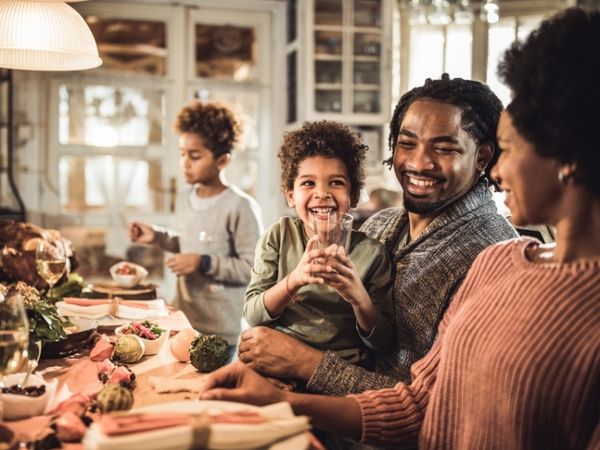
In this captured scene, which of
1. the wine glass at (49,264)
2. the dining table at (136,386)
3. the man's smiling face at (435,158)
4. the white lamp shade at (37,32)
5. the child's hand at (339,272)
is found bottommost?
the dining table at (136,386)

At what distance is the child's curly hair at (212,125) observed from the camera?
11.5ft

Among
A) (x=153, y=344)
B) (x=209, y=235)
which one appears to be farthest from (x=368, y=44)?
(x=153, y=344)

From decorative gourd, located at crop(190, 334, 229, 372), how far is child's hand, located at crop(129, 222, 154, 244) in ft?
5.59

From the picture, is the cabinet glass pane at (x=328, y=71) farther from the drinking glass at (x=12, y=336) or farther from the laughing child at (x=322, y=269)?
the drinking glass at (x=12, y=336)

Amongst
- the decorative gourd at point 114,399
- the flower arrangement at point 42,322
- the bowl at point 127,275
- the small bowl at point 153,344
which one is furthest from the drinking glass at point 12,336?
the bowl at point 127,275

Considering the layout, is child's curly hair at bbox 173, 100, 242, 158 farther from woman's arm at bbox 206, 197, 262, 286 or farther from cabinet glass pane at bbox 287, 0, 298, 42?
cabinet glass pane at bbox 287, 0, 298, 42

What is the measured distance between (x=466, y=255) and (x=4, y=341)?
1.10 metres

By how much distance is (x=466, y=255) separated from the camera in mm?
1729

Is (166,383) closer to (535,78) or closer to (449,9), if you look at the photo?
(535,78)

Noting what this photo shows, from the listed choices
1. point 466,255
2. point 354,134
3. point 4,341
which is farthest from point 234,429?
point 354,134

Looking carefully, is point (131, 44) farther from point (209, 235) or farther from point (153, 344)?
point (153, 344)

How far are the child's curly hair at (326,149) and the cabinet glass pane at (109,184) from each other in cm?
351

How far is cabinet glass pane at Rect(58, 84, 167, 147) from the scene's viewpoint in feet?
17.5

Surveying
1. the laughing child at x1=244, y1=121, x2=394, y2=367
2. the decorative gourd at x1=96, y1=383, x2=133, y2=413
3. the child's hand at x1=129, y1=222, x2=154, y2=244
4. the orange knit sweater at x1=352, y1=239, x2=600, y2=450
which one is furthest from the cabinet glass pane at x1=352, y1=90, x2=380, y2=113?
the decorative gourd at x1=96, y1=383, x2=133, y2=413
